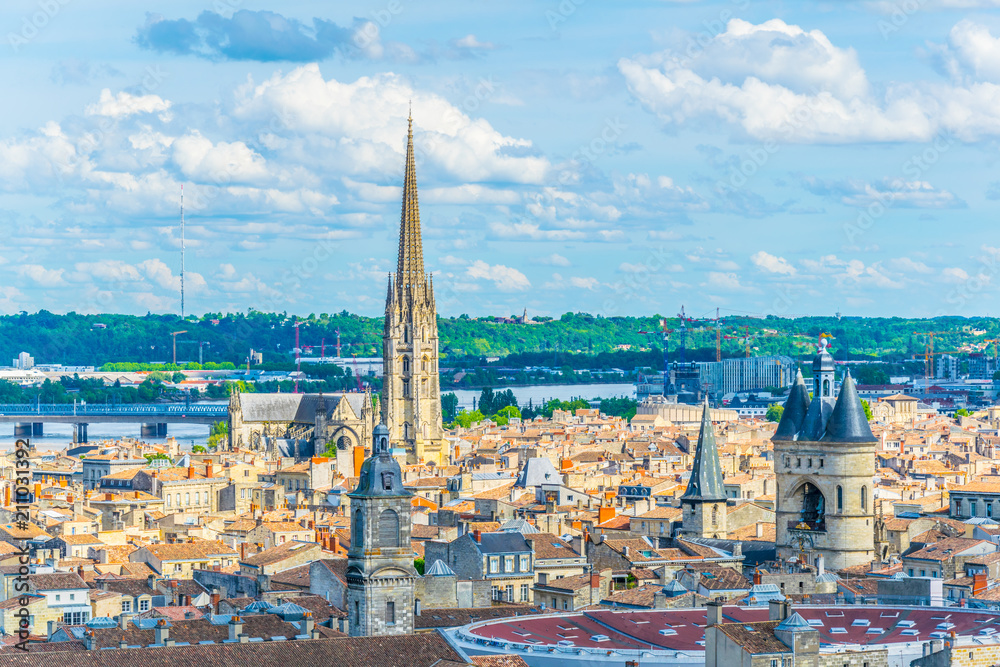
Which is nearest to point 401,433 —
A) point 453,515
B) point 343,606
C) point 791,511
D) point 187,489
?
point 187,489

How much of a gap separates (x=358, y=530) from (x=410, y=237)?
286 ft

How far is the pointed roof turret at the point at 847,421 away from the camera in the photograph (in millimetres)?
54156

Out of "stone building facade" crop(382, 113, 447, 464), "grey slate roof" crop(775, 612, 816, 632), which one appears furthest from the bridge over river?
"grey slate roof" crop(775, 612, 816, 632)

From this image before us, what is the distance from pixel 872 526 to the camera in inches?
2156

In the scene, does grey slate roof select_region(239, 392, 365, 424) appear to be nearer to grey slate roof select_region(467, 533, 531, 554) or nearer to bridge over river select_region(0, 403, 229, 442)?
bridge over river select_region(0, 403, 229, 442)

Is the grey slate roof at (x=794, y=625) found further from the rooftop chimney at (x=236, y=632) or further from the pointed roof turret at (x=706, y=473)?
the pointed roof turret at (x=706, y=473)

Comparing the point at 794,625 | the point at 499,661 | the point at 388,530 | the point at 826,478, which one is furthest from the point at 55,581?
the point at 794,625

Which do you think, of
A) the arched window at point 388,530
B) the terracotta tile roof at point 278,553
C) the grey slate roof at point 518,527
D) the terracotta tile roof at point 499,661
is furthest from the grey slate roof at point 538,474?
the terracotta tile roof at point 499,661

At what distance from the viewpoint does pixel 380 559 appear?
→ 40.5 metres

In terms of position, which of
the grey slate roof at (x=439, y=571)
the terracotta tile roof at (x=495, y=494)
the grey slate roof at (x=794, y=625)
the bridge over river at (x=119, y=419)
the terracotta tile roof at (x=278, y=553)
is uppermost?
the grey slate roof at (x=794, y=625)

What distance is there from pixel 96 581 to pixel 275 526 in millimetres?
14953

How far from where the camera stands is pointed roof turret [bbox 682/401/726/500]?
59781mm

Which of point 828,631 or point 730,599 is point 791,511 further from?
point 828,631

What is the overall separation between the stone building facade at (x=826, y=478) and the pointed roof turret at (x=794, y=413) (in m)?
0.04
